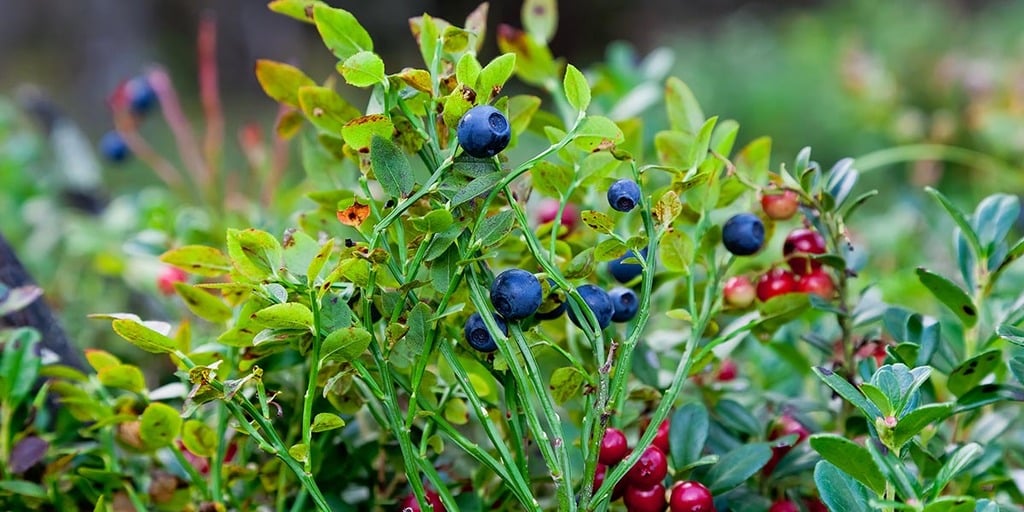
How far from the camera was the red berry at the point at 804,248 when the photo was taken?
0.75 metres

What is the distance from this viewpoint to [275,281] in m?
0.56

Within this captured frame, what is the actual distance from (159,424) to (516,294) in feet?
1.04

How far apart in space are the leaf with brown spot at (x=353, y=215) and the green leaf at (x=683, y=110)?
0.32 m

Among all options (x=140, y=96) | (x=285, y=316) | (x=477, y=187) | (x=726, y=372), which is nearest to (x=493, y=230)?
(x=477, y=187)

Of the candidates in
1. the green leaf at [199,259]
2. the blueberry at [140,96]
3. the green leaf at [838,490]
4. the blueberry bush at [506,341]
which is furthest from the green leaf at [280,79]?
the blueberry at [140,96]

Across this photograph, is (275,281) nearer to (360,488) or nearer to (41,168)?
(360,488)

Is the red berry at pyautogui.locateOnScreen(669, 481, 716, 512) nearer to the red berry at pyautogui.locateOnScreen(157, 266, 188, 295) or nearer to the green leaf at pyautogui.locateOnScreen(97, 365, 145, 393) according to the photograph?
the green leaf at pyautogui.locateOnScreen(97, 365, 145, 393)

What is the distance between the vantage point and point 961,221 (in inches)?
26.2

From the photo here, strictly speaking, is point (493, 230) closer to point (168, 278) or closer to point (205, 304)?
point (205, 304)

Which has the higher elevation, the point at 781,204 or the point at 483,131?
the point at 483,131

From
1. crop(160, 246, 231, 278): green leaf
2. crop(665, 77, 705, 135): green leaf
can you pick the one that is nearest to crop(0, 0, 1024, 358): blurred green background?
crop(160, 246, 231, 278): green leaf

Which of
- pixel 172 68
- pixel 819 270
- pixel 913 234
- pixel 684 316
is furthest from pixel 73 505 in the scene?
pixel 172 68

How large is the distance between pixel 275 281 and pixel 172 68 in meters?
10.3

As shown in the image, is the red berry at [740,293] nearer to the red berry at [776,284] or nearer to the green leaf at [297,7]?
the red berry at [776,284]
